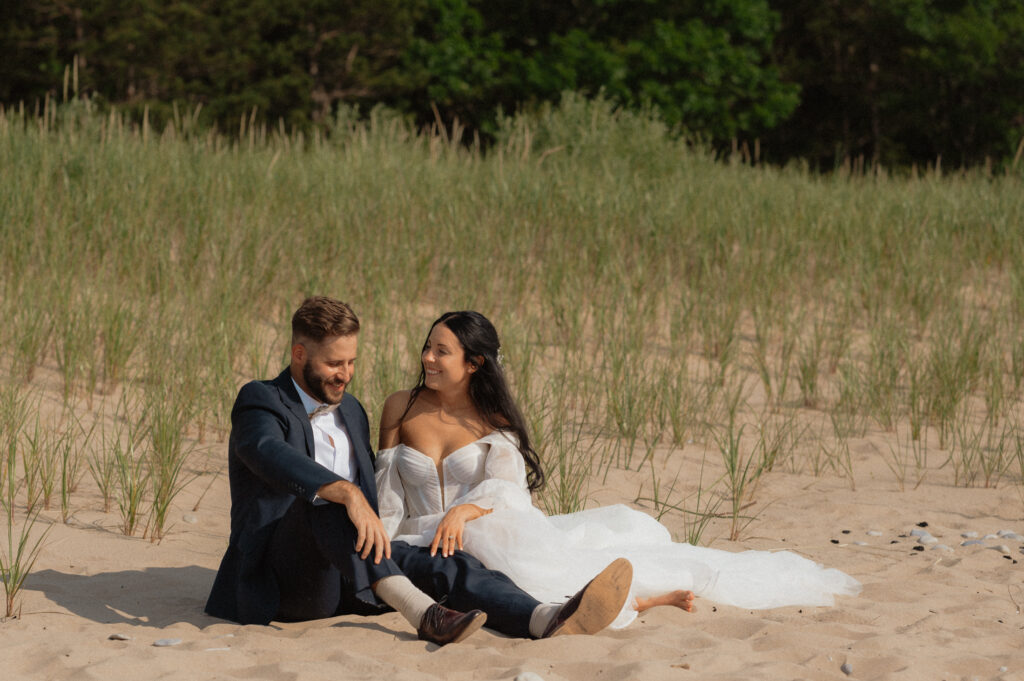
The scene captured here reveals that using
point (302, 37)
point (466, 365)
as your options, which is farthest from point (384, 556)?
point (302, 37)

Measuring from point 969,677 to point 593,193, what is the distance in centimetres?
589

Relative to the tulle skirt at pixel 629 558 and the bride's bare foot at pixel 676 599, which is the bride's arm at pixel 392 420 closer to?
the tulle skirt at pixel 629 558

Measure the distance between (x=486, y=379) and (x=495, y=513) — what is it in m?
0.44

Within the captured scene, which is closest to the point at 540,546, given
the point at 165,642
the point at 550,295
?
the point at 165,642

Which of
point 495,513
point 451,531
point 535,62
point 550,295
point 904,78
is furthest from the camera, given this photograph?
A: point 904,78

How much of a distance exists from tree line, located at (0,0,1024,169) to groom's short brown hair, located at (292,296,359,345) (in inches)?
626

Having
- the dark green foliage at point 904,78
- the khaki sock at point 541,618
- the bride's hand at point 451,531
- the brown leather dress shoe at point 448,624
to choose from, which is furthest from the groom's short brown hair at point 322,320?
the dark green foliage at point 904,78

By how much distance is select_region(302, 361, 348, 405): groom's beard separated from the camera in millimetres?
3434

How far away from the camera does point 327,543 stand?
3242 millimetres

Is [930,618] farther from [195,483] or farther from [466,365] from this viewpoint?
[195,483]

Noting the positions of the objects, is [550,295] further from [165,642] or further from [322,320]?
[165,642]

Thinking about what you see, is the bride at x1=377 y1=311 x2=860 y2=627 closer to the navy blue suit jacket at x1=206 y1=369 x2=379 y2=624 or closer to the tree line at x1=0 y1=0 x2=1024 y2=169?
the navy blue suit jacket at x1=206 y1=369 x2=379 y2=624

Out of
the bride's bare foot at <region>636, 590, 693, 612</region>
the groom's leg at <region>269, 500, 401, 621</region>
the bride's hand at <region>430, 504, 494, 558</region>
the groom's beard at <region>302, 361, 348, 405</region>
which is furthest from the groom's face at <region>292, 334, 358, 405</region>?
the bride's bare foot at <region>636, 590, 693, 612</region>

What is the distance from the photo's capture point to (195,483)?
5.12 metres
